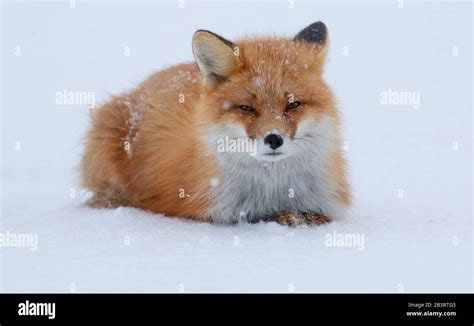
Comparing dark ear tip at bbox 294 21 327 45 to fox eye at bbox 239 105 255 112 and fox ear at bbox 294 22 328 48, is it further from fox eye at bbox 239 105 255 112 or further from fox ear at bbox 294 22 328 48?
fox eye at bbox 239 105 255 112

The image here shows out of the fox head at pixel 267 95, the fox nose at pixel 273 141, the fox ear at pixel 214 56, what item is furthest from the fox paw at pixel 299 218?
the fox ear at pixel 214 56

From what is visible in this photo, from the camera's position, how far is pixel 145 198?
6117 millimetres

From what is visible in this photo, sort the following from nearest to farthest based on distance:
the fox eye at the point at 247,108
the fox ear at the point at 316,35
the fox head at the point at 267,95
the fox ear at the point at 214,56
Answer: the fox head at the point at 267,95, the fox eye at the point at 247,108, the fox ear at the point at 214,56, the fox ear at the point at 316,35

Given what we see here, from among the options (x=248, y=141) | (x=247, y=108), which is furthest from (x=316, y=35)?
(x=248, y=141)

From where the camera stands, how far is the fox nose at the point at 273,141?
475 cm

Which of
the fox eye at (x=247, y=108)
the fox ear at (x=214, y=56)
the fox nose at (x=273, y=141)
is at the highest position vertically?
the fox ear at (x=214, y=56)

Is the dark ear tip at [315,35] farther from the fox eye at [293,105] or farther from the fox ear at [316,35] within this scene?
the fox eye at [293,105]

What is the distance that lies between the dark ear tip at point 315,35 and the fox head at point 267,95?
0.03 metres

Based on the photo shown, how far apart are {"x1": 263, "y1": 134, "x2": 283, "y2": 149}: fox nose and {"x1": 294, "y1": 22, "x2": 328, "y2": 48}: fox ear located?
132cm

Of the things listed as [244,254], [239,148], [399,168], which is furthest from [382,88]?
[244,254]

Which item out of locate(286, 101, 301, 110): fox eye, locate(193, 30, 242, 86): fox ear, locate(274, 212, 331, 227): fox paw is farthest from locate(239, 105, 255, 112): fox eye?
locate(274, 212, 331, 227): fox paw

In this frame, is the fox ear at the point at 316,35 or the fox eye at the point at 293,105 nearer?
the fox eye at the point at 293,105

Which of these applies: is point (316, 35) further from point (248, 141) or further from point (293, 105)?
point (248, 141)
